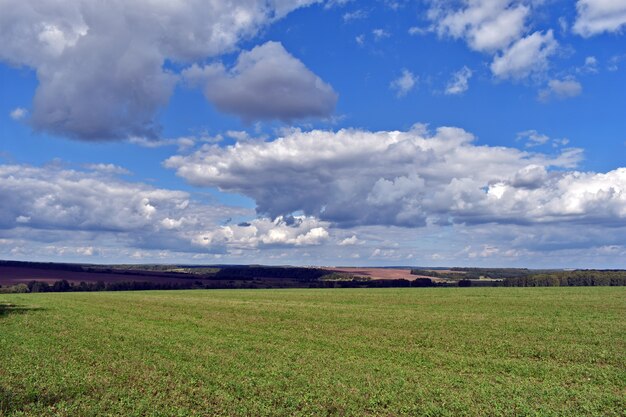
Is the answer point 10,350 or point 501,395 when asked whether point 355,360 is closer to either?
point 501,395

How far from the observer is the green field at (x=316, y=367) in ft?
50.4

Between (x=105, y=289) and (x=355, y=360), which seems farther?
(x=105, y=289)

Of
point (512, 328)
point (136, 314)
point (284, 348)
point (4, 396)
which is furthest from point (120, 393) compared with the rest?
point (136, 314)

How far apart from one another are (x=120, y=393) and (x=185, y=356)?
23.2ft

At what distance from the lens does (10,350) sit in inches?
975

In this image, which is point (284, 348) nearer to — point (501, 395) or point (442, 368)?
point (442, 368)

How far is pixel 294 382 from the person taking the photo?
18.1 m

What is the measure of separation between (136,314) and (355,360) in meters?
30.5

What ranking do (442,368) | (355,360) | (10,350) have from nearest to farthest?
1. (442,368)
2. (355,360)
3. (10,350)

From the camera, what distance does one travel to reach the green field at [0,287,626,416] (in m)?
15.4

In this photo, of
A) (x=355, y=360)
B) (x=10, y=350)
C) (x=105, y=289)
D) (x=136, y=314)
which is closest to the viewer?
(x=355, y=360)

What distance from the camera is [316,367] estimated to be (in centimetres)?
2092

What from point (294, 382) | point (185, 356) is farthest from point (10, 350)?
point (294, 382)

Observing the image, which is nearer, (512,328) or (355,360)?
(355,360)
